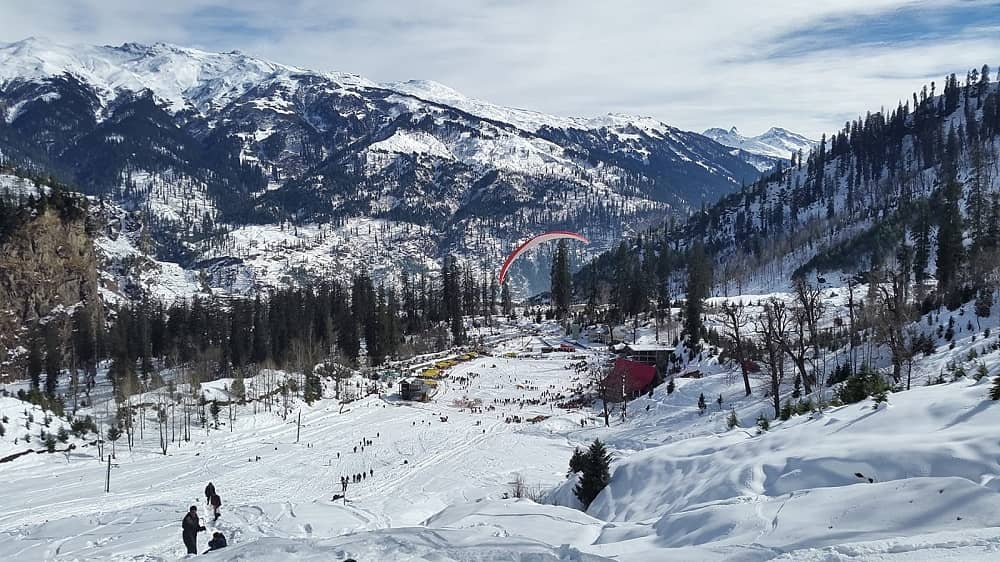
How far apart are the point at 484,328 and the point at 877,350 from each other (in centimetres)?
7073

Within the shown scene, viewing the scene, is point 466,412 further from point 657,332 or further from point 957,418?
point 957,418

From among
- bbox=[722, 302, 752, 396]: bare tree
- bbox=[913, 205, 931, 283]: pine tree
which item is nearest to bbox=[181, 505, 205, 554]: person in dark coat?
bbox=[722, 302, 752, 396]: bare tree

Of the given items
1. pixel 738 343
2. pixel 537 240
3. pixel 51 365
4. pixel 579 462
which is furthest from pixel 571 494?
pixel 51 365

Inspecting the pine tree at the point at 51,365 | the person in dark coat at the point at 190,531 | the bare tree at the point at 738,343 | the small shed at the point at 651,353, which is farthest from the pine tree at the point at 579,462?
the pine tree at the point at 51,365

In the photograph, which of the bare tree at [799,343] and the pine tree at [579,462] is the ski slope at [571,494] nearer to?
the pine tree at [579,462]

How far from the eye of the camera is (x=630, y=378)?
4878cm

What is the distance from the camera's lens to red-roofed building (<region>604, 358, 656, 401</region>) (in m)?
45.4

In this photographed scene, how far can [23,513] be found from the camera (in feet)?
77.4

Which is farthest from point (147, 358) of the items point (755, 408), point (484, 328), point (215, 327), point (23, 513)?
point (755, 408)

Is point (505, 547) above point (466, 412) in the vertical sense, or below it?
above

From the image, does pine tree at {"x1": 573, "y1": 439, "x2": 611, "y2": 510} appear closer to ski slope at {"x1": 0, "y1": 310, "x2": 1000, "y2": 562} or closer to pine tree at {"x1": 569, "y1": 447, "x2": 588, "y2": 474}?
pine tree at {"x1": 569, "y1": 447, "x2": 588, "y2": 474}

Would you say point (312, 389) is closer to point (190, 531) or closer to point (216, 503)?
point (216, 503)

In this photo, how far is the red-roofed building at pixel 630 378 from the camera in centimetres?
4535

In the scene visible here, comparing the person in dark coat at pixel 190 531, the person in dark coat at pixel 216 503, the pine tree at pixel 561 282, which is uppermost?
the pine tree at pixel 561 282
